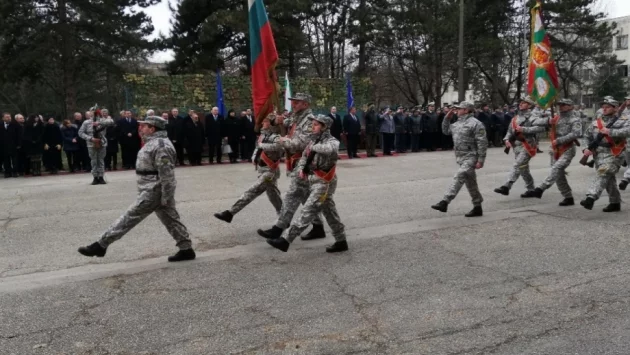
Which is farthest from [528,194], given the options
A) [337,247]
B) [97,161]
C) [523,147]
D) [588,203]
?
[97,161]

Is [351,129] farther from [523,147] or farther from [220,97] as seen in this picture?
[523,147]

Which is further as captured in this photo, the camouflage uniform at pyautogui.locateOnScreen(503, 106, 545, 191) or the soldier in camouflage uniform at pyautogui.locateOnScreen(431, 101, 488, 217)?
the camouflage uniform at pyautogui.locateOnScreen(503, 106, 545, 191)

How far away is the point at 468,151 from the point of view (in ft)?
28.4

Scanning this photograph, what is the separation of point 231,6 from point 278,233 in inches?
904

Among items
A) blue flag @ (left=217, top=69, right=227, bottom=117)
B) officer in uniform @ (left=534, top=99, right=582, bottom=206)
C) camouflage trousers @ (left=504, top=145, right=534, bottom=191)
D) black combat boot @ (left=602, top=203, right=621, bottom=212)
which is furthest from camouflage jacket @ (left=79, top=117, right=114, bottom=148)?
black combat boot @ (left=602, top=203, right=621, bottom=212)

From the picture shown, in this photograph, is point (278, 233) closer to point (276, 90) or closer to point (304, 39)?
point (276, 90)

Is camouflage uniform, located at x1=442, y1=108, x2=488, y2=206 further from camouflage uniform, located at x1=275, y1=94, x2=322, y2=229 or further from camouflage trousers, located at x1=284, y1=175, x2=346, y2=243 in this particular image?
camouflage uniform, located at x1=275, y1=94, x2=322, y2=229

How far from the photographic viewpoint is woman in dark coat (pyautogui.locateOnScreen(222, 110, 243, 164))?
18078 millimetres

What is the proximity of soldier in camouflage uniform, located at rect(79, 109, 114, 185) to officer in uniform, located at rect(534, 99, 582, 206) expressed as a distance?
9539mm

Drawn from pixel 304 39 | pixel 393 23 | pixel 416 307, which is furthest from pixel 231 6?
pixel 416 307

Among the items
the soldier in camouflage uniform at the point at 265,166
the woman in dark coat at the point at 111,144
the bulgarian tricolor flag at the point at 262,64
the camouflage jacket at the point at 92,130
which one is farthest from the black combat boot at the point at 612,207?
the woman in dark coat at the point at 111,144

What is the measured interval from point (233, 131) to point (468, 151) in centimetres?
1074

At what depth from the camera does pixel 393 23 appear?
32125mm

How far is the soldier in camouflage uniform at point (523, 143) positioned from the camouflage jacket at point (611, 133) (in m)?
1.31
